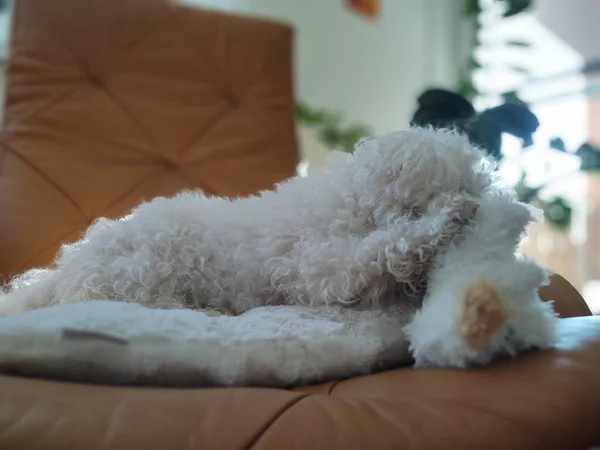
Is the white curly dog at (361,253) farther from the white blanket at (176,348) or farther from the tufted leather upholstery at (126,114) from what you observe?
the tufted leather upholstery at (126,114)

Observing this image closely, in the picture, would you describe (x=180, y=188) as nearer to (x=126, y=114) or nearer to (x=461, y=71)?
(x=126, y=114)

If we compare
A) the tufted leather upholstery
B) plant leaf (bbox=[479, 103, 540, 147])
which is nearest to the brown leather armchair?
the tufted leather upholstery

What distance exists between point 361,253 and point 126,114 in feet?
2.63

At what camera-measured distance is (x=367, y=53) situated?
7.83 ft

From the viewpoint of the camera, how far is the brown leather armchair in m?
0.43

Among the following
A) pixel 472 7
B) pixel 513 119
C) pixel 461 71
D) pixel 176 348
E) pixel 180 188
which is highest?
pixel 472 7

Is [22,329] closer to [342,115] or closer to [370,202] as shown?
[370,202]

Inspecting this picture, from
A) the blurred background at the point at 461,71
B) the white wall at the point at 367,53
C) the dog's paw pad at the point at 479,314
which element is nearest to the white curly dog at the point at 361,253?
the dog's paw pad at the point at 479,314

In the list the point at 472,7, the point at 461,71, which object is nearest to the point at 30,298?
the point at 472,7

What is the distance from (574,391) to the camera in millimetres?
483

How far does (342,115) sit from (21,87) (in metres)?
1.27

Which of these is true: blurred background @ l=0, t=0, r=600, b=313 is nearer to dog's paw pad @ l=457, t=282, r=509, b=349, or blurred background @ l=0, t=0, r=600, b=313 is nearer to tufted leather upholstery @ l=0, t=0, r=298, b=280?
tufted leather upholstery @ l=0, t=0, r=298, b=280

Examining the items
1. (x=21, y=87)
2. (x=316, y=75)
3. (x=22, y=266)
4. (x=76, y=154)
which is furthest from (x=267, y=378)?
(x=316, y=75)

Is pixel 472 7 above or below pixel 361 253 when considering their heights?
above
